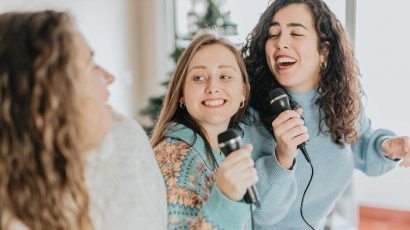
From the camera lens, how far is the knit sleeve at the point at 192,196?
2.85ft

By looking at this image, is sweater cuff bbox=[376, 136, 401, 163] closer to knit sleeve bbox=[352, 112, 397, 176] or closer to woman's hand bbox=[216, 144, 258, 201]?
knit sleeve bbox=[352, 112, 397, 176]

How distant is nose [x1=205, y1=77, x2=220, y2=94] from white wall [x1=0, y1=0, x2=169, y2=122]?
93.9 inches

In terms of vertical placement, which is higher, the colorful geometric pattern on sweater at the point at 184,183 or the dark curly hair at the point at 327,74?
the dark curly hair at the point at 327,74

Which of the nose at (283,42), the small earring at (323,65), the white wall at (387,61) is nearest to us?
the nose at (283,42)

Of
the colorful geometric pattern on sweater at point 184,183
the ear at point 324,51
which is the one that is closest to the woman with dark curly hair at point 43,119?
the colorful geometric pattern on sweater at point 184,183

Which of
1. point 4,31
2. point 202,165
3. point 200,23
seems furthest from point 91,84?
point 200,23

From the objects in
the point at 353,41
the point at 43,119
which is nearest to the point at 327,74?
the point at 43,119

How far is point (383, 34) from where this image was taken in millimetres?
2504

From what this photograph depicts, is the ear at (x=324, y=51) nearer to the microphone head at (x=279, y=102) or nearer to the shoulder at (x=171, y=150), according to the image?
the microphone head at (x=279, y=102)

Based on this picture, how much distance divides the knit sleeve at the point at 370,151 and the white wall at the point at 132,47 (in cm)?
234

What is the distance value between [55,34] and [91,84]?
99 mm

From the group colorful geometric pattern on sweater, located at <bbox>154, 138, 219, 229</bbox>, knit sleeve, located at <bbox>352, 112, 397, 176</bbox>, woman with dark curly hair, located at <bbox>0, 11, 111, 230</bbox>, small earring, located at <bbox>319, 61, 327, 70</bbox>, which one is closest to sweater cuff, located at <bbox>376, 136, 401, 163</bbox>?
knit sleeve, located at <bbox>352, 112, 397, 176</bbox>

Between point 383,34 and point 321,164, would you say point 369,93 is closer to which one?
point 383,34

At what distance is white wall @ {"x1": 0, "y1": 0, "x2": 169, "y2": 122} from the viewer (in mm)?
3445
